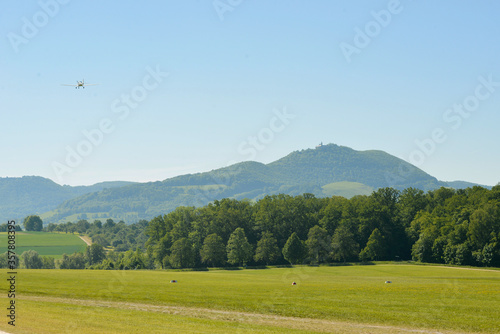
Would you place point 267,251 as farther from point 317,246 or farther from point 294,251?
point 317,246

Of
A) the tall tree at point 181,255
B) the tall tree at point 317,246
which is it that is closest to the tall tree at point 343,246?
the tall tree at point 317,246

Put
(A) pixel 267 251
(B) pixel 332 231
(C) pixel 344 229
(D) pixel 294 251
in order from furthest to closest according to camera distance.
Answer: (B) pixel 332 231 < (C) pixel 344 229 < (A) pixel 267 251 < (D) pixel 294 251

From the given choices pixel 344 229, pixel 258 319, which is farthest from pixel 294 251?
pixel 258 319

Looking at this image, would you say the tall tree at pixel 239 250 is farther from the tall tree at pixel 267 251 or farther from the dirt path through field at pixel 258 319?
the dirt path through field at pixel 258 319

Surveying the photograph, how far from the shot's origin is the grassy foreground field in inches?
1164

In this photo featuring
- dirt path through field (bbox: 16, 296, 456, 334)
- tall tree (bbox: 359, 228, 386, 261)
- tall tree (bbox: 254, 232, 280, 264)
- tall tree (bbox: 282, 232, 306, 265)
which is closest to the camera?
dirt path through field (bbox: 16, 296, 456, 334)

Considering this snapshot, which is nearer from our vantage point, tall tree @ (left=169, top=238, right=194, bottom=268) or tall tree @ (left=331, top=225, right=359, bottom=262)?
tall tree @ (left=331, top=225, right=359, bottom=262)

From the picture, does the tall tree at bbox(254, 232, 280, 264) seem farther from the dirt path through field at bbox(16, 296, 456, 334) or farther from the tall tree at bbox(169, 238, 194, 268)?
the dirt path through field at bbox(16, 296, 456, 334)

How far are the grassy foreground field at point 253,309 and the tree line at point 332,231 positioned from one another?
53895 millimetres

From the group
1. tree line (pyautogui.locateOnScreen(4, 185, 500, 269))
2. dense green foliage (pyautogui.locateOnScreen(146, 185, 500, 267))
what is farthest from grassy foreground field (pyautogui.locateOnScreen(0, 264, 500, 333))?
tree line (pyautogui.locateOnScreen(4, 185, 500, 269))

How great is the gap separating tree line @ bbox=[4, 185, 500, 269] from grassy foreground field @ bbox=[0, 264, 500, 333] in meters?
53.9

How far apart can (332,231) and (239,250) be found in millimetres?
27411

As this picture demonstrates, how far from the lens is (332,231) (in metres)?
125

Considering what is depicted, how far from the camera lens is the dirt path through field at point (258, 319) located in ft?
99.7
